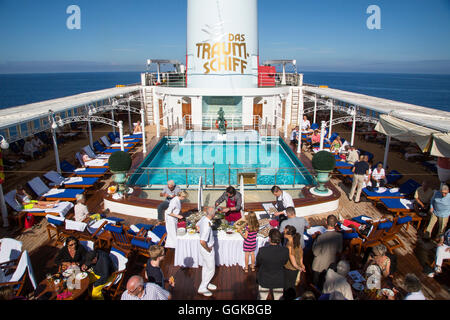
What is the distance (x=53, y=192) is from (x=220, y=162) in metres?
6.26

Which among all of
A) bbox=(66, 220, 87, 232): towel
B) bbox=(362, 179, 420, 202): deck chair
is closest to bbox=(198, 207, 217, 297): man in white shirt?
bbox=(66, 220, 87, 232): towel

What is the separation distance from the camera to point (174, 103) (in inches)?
736

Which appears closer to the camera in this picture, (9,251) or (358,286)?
(358,286)

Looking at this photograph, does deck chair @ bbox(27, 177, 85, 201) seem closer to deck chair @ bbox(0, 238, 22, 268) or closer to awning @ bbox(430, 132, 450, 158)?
deck chair @ bbox(0, 238, 22, 268)

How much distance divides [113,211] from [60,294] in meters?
3.58

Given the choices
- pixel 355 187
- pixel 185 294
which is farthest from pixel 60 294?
pixel 355 187

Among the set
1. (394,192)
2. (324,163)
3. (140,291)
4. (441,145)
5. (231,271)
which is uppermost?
(441,145)

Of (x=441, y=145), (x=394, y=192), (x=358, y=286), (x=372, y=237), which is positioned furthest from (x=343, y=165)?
(x=358, y=286)

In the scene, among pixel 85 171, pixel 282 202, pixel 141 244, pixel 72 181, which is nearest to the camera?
pixel 141 244

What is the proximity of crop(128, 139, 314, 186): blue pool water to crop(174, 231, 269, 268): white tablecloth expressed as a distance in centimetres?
435

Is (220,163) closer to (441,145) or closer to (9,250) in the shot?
(441,145)

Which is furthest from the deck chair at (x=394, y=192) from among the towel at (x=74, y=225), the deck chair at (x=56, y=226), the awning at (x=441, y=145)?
the deck chair at (x=56, y=226)

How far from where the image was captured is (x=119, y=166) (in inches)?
289
